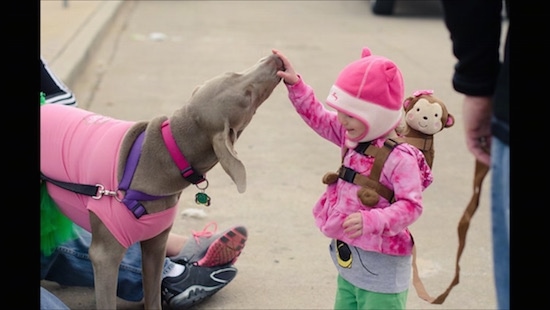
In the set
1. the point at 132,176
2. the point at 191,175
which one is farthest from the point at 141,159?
the point at 191,175

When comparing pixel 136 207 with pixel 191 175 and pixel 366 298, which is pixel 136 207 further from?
pixel 366 298

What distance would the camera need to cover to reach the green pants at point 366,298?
8.37 feet

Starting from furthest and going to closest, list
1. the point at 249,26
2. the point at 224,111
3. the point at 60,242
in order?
the point at 249,26 < the point at 60,242 < the point at 224,111

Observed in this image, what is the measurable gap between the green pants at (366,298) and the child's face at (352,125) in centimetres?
49

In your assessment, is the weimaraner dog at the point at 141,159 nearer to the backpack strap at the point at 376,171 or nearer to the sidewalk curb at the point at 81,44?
the backpack strap at the point at 376,171

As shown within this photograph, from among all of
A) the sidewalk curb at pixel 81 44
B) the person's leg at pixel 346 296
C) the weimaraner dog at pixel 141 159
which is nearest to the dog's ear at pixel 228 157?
the weimaraner dog at pixel 141 159

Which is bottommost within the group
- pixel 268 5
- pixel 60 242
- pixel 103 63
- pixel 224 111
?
pixel 268 5

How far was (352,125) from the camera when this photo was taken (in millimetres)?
2465

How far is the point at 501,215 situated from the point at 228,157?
100 cm

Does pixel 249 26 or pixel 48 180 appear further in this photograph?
pixel 249 26

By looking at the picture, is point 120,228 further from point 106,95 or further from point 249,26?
point 249,26
